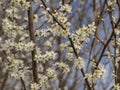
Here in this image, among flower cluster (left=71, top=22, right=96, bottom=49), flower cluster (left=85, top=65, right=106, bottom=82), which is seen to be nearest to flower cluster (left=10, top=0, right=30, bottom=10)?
flower cluster (left=71, top=22, right=96, bottom=49)

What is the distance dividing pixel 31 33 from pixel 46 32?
0.61 ft

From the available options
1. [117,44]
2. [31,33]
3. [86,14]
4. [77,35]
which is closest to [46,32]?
[31,33]

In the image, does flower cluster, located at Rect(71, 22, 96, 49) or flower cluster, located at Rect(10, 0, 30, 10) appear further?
flower cluster, located at Rect(10, 0, 30, 10)

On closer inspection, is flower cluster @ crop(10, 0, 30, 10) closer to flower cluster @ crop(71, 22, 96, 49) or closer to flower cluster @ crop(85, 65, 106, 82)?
flower cluster @ crop(71, 22, 96, 49)

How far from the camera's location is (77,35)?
3.57 m

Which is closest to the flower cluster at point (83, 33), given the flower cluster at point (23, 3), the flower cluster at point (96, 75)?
the flower cluster at point (96, 75)

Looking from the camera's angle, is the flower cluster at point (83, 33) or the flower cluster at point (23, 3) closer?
the flower cluster at point (83, 33)

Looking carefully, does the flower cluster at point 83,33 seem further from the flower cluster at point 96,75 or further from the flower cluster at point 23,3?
the flower cluster at point 23,3

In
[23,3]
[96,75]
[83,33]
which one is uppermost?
[23,3]

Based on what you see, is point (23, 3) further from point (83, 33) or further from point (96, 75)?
point (96, 75)

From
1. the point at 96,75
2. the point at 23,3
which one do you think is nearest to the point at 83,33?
the point at 96,75

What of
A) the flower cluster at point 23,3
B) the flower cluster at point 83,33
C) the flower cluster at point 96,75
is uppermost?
the flower cluster at point 23,3

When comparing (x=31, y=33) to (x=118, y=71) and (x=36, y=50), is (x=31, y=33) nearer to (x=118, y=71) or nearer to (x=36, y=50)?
(x=36, y=50)

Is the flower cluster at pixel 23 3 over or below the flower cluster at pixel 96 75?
over
